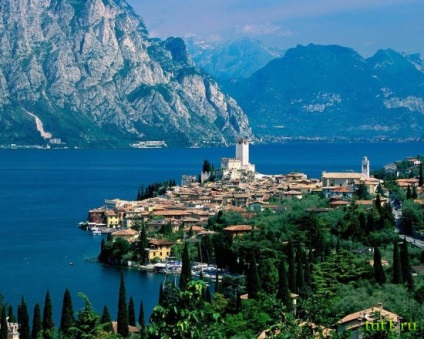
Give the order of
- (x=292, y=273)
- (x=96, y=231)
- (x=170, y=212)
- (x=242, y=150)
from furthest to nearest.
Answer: (x=242, y=150) → (x=96, y=231) → (x=170, y=212) → (x=292, y=273)

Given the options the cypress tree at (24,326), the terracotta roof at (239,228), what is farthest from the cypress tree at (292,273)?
the terracotta roof at (239,228)

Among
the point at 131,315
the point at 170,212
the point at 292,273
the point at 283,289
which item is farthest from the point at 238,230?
the point at 283,289

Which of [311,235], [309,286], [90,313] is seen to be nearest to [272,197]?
[311,235]

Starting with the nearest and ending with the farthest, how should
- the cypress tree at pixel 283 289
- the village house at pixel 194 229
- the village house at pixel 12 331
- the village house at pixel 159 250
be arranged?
the village house at pixel 12 331, the cypress tree at pixel 283 289, the village house at pixel 159 250, the village house at pixel 194 229

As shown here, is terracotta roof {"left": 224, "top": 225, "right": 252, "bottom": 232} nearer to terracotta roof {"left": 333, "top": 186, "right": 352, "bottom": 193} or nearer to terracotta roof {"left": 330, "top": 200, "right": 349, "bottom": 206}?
terracotta roof {"left": 330, "top": 200, "right": 349, "bottom": 206}

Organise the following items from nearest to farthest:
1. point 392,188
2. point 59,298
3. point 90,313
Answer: point 90,313 → point 59,298 → point 392,188

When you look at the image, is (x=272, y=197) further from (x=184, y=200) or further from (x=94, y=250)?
(x=94, y=250)

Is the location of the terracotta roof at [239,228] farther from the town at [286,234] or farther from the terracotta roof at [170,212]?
the terracotta roof at [170,212]

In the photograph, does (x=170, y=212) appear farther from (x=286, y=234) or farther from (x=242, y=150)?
(x=242, y=150)
